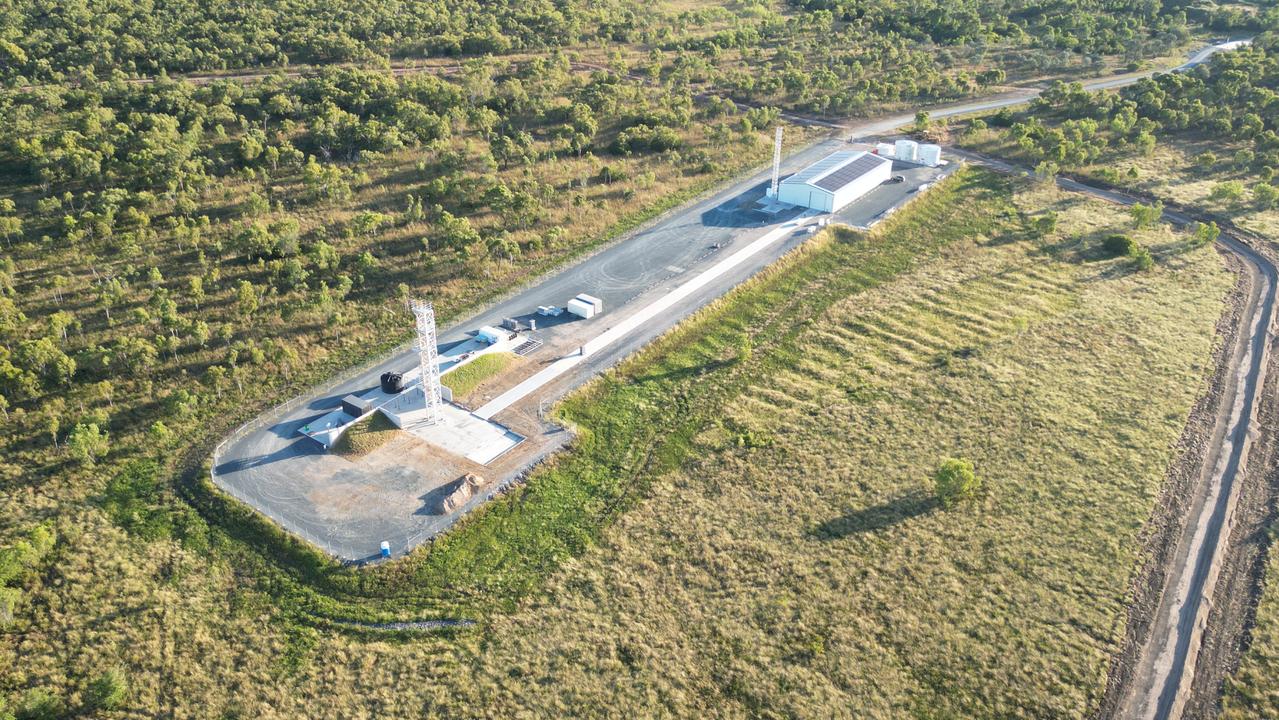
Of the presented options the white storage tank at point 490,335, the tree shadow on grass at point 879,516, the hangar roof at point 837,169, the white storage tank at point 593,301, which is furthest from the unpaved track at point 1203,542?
the white storage tank at point 490,335

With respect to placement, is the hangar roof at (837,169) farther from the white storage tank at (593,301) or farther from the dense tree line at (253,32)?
the dense tree line at (253,32)

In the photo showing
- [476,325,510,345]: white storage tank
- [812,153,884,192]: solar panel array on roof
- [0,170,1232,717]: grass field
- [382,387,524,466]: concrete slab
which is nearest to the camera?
[0,170,1232,717]: grass field

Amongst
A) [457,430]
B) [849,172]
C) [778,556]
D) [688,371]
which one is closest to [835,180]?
[849,172]

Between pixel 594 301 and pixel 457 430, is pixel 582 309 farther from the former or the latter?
pixel 457 430

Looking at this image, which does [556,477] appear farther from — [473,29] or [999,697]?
[473,29]

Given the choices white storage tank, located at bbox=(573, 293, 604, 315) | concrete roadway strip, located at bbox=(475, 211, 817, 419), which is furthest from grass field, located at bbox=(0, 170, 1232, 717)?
white storage tank, located at bbox=(573, 293, 604, 315)

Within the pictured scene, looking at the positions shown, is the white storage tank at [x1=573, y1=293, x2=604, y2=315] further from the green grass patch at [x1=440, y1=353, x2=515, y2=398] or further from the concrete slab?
the concrete slab

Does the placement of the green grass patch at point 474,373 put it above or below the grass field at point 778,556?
above
